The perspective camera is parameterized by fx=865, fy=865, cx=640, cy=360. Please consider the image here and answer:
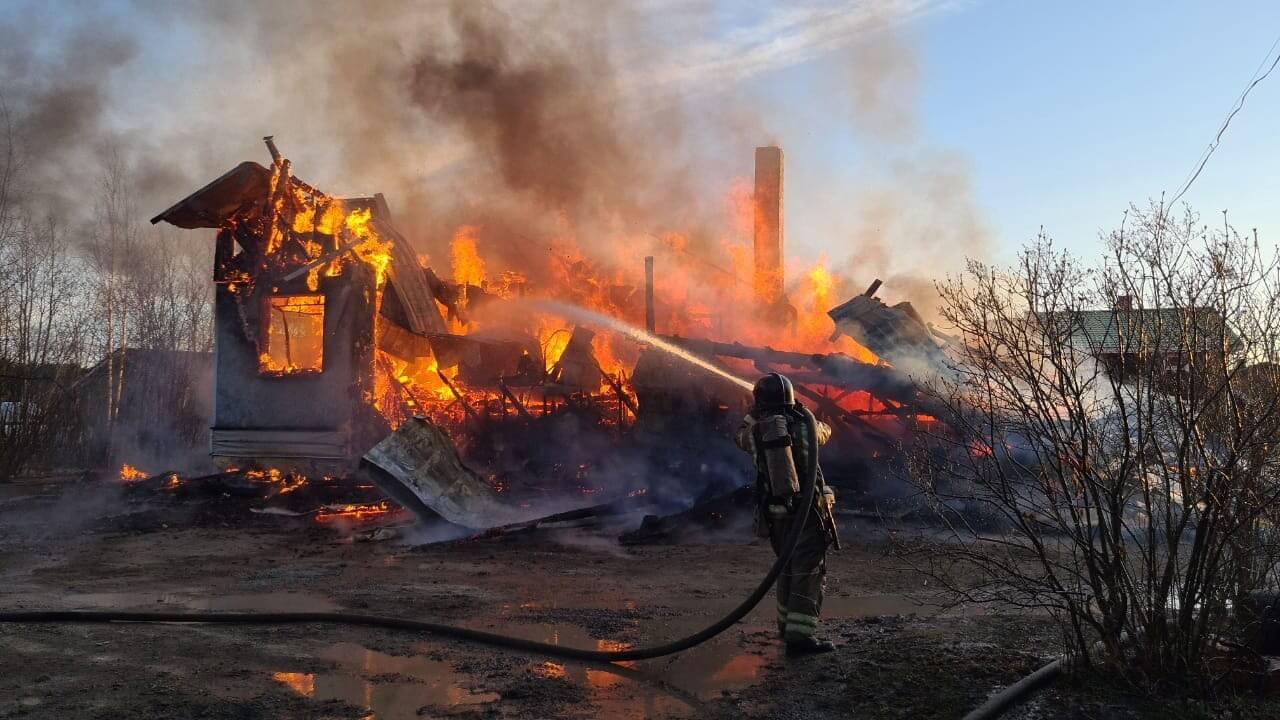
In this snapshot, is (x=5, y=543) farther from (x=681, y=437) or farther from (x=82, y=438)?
(x=82, y=438)

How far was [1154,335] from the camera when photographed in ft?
14.0

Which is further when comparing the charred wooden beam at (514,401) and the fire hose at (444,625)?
the charred wooden beam at (514,401)

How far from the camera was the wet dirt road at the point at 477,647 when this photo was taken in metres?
4.57

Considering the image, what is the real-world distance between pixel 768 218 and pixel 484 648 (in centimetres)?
2467

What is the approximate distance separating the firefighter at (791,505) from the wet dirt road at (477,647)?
9.9 inches

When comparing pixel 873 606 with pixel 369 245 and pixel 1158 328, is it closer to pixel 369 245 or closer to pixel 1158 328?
pixel 1158 328

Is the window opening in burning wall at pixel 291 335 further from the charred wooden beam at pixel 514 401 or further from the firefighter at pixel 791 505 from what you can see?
the firefighter at pixel 791 505

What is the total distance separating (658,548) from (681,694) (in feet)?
19.6

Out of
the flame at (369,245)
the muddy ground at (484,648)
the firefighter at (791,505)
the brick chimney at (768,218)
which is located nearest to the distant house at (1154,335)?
the muddy ground at (484,648)

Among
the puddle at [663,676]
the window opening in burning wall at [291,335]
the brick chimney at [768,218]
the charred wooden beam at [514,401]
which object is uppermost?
the brick chimney at [768,218]

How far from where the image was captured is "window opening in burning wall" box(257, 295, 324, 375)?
16.5 m

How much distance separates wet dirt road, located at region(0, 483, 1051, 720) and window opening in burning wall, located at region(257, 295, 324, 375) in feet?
22.2

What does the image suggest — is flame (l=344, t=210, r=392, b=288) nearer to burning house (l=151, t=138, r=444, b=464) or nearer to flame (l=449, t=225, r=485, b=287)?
burning house (l=151, t=138, r=444, b=464)

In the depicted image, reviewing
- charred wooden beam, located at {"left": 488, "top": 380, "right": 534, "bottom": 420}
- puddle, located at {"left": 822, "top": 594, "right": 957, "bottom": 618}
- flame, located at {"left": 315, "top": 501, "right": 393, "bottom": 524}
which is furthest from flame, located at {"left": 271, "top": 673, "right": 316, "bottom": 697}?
charred wooden beam, located at {"left": 488, "top": 380, "right": 534, "bottom": 420}
